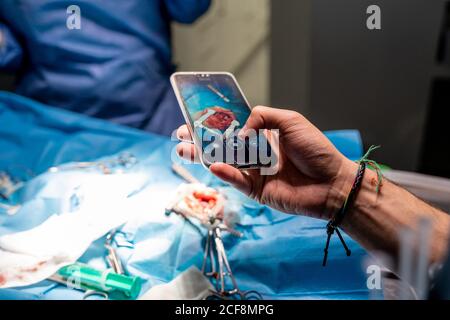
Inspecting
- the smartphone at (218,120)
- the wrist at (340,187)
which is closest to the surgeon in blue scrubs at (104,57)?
the smartphone at (218,120)

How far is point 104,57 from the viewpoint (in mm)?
1221

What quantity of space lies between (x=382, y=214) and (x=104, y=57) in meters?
0.92

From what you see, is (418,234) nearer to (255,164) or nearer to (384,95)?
(255,164)

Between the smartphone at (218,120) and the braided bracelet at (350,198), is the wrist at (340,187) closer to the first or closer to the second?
the braided bracelet at (350,198)

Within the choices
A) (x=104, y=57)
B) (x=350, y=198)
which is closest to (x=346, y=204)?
(x=350, y=198)

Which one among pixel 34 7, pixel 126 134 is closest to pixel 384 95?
pixel 126 134

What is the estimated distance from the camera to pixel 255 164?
674 mm

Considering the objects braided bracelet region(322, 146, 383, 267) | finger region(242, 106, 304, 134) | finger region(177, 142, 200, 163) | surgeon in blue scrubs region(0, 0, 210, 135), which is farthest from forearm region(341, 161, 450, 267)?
surgeon in blue scrubs region(0, 0, 210, 135)

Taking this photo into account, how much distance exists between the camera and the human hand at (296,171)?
26.6 inches

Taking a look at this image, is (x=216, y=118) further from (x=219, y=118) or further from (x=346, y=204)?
(x=346, y=204)

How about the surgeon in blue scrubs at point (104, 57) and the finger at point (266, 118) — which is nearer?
the finger at point (266, 118)

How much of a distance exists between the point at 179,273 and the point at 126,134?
58cm

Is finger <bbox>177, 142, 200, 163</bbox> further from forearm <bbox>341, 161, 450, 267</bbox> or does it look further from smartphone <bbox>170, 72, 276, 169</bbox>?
forearm <bbox>341, 161, 450, 267</bbox>

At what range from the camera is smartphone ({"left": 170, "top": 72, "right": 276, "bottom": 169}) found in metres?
0.65
